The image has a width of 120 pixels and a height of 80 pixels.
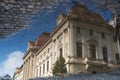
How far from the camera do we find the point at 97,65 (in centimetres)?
4378

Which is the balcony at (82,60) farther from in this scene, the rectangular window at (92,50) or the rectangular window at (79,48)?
the rectangular window at (92,50)

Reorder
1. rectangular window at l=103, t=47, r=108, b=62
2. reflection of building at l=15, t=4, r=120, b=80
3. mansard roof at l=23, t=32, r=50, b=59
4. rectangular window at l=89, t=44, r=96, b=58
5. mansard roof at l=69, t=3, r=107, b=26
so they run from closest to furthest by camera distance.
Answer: mansard roof at l=69, t=3, r=107, b=26 → reflection of building at l=15, t=4, r=120, b=80 → rectangular window at l=89, t=44, r=96, b=58 → rectangular window at l=103, t=47, r=108, b=62 → mansard roof at l=23, t=32, r=50, b=59

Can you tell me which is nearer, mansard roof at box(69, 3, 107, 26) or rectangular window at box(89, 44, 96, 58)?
mansard roof at box(69, 3, 107, 26)

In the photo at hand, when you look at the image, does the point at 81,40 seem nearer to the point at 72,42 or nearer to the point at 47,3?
the point at 72,42

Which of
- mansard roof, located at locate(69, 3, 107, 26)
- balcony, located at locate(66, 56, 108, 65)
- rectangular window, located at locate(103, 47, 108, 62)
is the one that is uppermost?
mansard roof, located at locate(69, 3, 107, 26)

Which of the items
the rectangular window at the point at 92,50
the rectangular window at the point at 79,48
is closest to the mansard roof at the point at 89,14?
the rectangular window at the point at 79,48

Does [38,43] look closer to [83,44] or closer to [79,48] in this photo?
[83,44]

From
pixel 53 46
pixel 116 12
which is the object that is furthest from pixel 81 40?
pixel 116 12

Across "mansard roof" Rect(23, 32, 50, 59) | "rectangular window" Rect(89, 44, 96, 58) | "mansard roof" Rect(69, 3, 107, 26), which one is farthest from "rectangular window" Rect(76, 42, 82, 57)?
"mansard roof" Rect(23, 32, 50, 59)

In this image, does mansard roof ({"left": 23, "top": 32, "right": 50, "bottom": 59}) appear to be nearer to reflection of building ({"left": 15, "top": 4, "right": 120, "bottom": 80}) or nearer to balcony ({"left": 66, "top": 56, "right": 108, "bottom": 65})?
reflection of building ({"left": 15, "top": 4, "right": 120, "bottom": 80})

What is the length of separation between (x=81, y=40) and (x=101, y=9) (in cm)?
3150

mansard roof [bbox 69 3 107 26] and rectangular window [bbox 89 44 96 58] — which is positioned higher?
mansard roof [bbox 69 3 107 26]

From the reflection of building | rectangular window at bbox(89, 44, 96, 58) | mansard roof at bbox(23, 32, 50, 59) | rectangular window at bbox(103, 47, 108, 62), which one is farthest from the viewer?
mansard roof at bbox(23, 32, 50, 59)

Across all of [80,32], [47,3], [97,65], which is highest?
[80,32]
